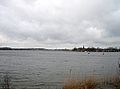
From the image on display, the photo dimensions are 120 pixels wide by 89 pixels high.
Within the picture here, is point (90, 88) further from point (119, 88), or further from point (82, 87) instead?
point (119, 88)

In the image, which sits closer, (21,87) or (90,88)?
(90,88)

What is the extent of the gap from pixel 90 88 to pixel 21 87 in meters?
8.41

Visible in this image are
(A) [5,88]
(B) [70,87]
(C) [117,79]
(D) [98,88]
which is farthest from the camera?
(C) [117,79]

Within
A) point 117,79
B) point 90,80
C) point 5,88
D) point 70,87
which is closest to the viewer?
point 5,88

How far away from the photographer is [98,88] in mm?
22172

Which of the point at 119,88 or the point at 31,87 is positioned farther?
the point at 31,87

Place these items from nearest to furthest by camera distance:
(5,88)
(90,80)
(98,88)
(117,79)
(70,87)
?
(5,88) < (70,87) < (90,80) < (98,88) < (117,79)

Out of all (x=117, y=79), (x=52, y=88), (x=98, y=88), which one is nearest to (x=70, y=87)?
(x=98, y=88)

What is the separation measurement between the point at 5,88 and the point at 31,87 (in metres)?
7.92

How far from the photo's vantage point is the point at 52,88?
80.4 ft

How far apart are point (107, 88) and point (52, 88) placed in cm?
583

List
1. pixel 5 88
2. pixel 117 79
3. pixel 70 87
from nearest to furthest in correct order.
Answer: pixel 5 88, pixel 70 87, pixel 117 79

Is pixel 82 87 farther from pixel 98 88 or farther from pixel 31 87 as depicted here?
pixel 31 87

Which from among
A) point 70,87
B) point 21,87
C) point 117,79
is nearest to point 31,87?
point 21,87
